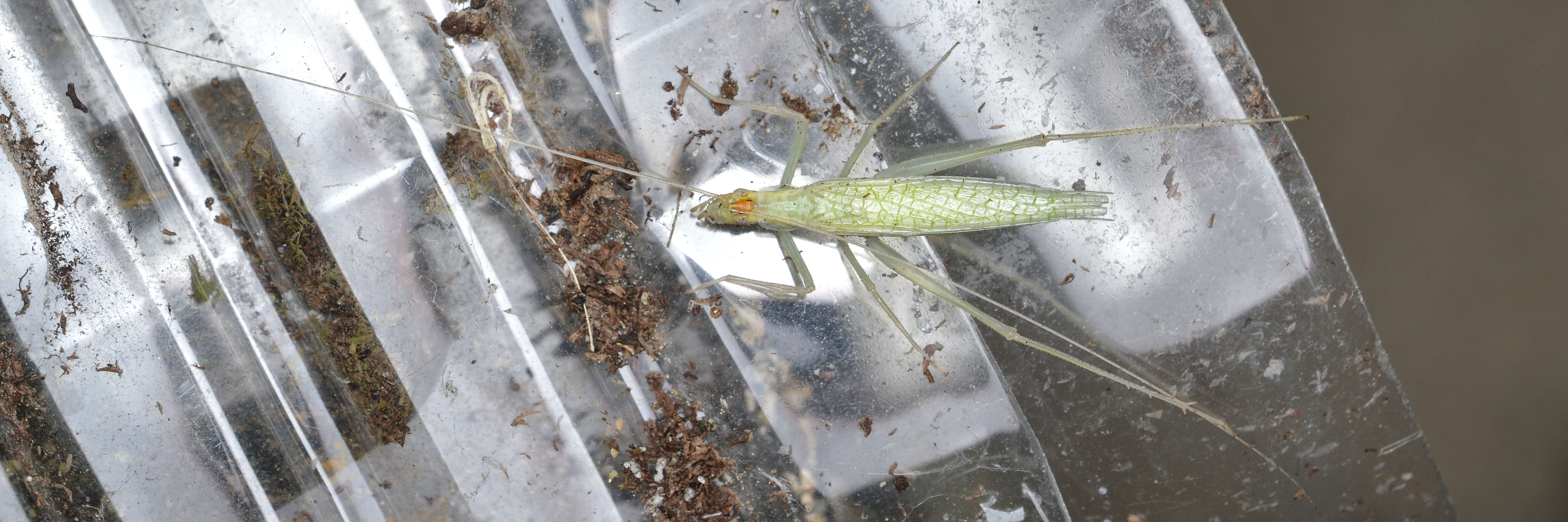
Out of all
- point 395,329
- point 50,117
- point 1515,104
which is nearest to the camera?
point 50,117

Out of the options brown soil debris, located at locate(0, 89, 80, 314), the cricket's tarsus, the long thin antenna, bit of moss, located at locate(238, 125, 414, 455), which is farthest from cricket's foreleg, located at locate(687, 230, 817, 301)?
brown soil debris, located at locate(0, 89, 80, 314)

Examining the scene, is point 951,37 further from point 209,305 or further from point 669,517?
point 209,305

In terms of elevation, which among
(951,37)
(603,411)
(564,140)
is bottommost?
(603,411)

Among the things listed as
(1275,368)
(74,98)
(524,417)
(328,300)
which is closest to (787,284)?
(524,417)

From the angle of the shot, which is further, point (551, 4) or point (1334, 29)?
point (1334, 29)

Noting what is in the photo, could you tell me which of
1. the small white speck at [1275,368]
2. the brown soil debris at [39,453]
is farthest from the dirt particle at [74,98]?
the small white speck at [1275,368]

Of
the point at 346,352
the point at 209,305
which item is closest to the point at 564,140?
the point at 346,352

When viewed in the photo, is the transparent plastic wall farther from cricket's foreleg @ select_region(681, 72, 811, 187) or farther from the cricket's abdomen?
the cricket's abdomen
